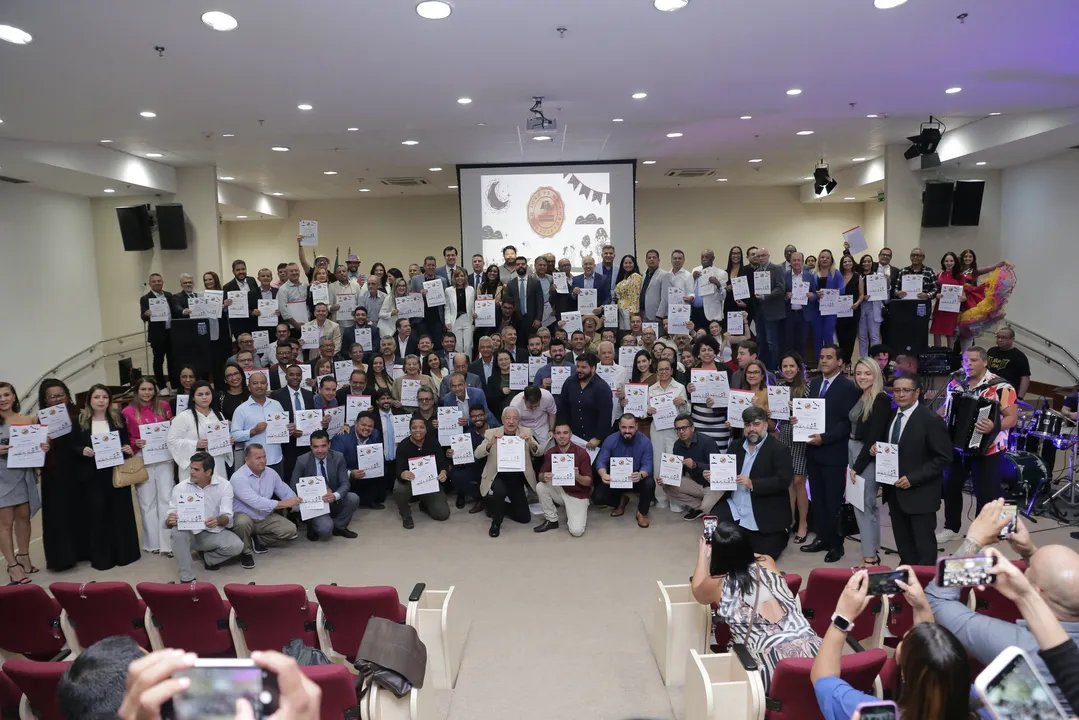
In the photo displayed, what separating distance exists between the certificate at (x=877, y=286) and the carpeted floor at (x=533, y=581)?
3487 mm

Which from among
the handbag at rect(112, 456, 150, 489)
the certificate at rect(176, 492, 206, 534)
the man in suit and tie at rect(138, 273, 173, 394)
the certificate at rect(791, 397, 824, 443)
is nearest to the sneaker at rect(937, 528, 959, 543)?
the certificate at rect(791, 397, 824, 443)

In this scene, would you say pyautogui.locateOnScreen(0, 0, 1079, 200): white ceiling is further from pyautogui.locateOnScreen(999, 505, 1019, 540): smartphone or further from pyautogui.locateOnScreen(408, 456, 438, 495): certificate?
pyautogui.locateOnScreen(999, 505, 1019, 540): smartphone

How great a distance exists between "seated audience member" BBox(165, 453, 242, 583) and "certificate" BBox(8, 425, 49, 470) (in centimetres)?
112

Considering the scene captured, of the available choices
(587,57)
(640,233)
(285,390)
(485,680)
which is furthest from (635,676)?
(640,233)

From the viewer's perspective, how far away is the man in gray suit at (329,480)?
6.43 metres

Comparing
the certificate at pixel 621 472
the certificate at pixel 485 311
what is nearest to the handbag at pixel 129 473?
the certificate at pixel 485 311

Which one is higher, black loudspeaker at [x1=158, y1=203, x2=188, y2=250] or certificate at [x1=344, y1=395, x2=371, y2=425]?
black loudspeaker at [x1=158, y1=203, x2=188, y2=250]

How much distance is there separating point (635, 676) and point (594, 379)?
339cm

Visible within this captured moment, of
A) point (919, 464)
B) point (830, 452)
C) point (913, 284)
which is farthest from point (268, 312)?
point (913, 284)

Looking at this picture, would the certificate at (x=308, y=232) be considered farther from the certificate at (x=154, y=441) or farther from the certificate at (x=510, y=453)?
the certificate at (x=510, y=453)

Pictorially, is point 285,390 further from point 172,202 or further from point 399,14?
point 172,202

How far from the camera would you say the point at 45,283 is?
11492mm

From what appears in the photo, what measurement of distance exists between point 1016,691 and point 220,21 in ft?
19.2

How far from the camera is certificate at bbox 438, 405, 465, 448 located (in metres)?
6.98
